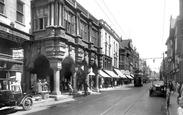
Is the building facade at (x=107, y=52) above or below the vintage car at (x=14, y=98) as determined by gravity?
above

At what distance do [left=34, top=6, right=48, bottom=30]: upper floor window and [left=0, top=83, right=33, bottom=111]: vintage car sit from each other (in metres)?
8.41

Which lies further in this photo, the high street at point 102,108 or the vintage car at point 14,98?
the vintage car at point 14,98

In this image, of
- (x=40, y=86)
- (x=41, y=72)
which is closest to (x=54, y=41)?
(x=40, y=86)

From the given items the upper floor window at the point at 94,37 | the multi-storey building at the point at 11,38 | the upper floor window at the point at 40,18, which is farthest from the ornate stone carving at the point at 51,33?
the upper floor window at the point at 94,37

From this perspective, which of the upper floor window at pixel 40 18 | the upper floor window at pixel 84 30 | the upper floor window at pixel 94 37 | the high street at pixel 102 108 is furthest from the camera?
the upper floor window at pixel 94 37

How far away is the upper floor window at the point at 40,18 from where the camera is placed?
59.8ft

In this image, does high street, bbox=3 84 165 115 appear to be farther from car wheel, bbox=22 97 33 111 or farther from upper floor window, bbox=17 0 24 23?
upper floor window, bbox=17 0 24 23

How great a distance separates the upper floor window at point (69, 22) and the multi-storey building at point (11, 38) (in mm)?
4485

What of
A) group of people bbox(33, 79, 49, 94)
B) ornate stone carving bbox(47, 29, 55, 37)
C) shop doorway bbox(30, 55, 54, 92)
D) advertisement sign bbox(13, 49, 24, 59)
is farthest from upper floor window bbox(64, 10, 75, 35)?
advertisement sign bbox(13, 49, 24, 59)

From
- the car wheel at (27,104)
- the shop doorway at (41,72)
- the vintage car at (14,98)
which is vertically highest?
the shop doorway at (41,72)

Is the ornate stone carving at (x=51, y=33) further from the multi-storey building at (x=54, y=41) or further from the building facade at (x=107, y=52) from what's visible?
the building facade at (x=107, y=52)

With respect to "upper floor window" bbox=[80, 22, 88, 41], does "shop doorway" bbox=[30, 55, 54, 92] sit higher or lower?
lower

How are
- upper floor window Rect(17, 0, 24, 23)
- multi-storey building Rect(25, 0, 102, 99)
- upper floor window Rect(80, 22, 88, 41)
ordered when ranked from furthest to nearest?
upper floor window Rect(80, 22, 88, 41)
multi-storey building Rect(25, 0, 102, 99)
upper floor window Rect(17, 0, 24, 23)

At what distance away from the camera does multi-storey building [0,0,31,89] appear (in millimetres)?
13570
